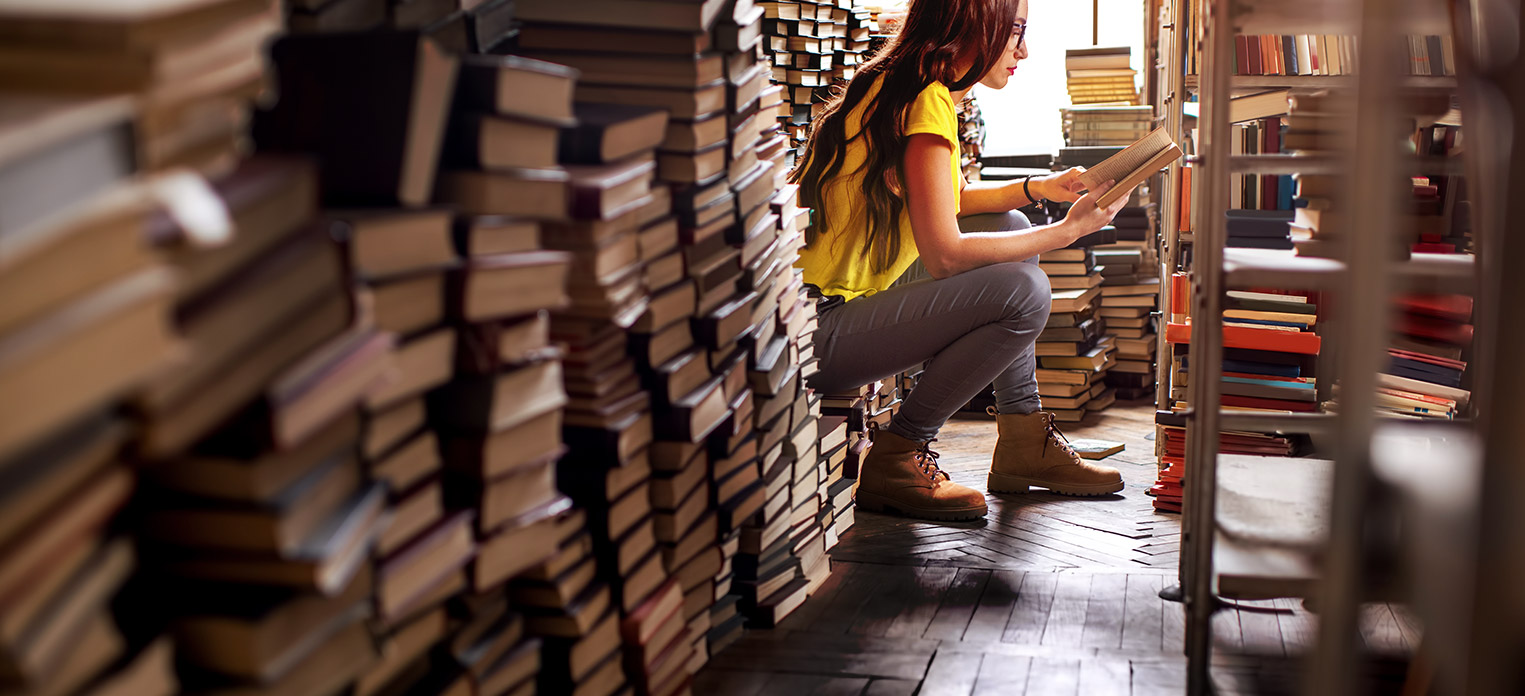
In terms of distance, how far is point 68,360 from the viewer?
853 millimetres

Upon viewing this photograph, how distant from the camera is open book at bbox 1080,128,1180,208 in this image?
2.71 metres

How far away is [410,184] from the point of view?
1.30 metres

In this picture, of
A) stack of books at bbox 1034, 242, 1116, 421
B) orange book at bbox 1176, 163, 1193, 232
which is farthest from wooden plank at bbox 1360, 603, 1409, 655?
stack of books at bbox 1034, 242, 1116, 421

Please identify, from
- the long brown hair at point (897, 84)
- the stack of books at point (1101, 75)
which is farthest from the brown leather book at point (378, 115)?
the stack of books at point (1101, 75)

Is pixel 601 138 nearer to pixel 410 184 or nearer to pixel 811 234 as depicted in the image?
pixel 410 184

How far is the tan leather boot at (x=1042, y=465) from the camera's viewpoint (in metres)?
3.29

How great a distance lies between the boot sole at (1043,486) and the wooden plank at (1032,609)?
2.19 feet

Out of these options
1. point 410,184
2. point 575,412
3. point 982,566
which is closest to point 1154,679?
point 982,566

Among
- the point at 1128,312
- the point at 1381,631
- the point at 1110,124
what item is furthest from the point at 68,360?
the point at 1110,124

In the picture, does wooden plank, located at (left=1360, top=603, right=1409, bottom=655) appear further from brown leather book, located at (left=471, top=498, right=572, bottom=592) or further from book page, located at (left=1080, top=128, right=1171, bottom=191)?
brown leather book, located at (left=471, top=498, right=572, bottom=592)

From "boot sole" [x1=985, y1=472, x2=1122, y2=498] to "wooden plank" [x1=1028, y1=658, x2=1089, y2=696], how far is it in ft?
3.80

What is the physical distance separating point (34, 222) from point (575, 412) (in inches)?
38.2

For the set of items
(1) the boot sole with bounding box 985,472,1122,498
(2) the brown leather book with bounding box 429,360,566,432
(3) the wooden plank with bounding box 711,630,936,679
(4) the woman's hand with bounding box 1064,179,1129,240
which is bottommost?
(1) the boot sole with bounding box 985,472,1122,498

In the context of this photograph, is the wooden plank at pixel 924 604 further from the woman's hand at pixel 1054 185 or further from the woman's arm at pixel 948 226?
the woman's hand at pixel 1054 185
